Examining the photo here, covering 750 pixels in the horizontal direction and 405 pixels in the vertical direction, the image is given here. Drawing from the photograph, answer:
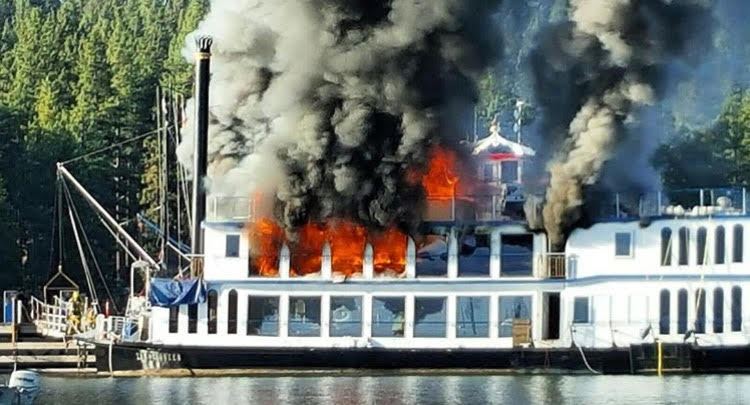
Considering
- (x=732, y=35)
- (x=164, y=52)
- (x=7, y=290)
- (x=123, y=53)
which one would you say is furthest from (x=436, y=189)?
(x=164, y=52)

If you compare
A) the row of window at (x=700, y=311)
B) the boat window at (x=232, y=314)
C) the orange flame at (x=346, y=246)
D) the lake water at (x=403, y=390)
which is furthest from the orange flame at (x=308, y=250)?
the row of window at (x=700, y=311)

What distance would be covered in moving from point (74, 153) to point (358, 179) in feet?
97.2

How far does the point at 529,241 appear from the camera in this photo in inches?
2911

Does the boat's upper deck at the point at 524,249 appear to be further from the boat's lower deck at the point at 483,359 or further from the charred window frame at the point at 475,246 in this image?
the boat's lower deck at the point at 483,359

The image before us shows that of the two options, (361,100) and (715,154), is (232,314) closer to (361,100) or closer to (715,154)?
(361,100)

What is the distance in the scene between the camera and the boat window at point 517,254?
73.4 m

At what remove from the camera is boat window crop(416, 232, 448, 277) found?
73562mm

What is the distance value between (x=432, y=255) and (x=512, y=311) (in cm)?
338

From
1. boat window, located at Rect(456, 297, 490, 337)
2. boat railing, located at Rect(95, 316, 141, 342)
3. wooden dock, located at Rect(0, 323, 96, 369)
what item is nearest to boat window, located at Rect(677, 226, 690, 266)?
boat window, located at Rect(456, 297, 490, 337)

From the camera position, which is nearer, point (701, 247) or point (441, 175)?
A: point (701, 247)

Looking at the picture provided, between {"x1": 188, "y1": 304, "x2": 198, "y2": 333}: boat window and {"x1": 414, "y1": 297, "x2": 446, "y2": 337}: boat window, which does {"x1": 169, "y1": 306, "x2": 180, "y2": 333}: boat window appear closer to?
{"x1": 188, "y1": 304, "x2": 198, "y2": 333}: boat window

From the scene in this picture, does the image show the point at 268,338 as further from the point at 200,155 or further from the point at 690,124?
the point at 690,124

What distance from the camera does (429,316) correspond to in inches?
2864

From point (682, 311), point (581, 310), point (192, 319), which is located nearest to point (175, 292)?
point (192, 319)
